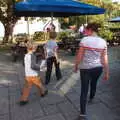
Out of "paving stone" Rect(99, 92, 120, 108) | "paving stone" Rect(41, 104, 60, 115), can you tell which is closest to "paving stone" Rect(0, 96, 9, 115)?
"paving stone" Rect(41, 104, 60, 115)

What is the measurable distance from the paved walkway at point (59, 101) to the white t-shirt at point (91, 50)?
0.98 m

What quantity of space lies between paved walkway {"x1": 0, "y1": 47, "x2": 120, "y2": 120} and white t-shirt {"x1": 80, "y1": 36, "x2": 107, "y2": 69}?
3.20ft

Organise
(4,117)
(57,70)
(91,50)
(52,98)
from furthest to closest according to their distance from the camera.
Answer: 1. (57,70)
2. (52,98)
3. (4,117)
4. (91,50)

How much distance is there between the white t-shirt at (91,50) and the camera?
16.0 feet

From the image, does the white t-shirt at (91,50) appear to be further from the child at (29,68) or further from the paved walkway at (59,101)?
the child at (29,68)

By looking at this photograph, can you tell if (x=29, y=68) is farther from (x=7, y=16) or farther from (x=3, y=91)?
(x=7, y=16)

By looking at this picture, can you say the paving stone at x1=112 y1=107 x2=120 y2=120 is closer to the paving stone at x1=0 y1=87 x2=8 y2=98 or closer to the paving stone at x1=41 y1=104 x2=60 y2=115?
the paving stone at x1=41 y1=104 x2=60 y2=115

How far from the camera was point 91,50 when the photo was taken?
16.1 feet

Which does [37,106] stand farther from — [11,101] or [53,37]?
[53,37]

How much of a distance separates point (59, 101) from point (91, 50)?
1.66 m

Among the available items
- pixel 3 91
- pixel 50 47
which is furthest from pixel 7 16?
pixel 3 91

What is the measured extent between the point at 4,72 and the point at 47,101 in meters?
3.74

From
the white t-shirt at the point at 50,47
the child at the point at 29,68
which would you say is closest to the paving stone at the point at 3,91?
the child at the point at 29,68

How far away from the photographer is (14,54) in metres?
11.9
